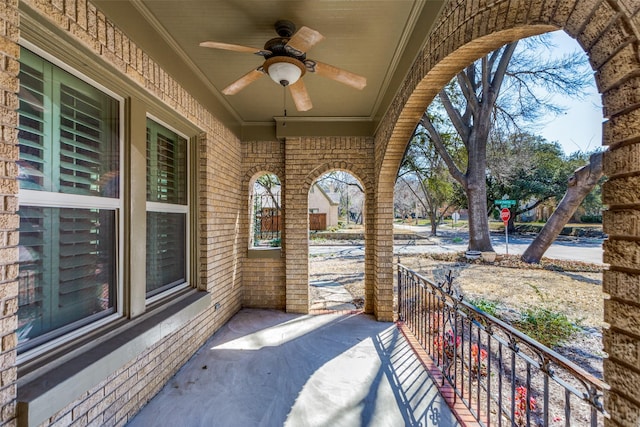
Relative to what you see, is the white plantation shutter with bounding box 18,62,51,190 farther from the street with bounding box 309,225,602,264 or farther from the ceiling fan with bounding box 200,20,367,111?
the street with bounding box 309,225,602,264

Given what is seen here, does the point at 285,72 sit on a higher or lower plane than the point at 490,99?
lower

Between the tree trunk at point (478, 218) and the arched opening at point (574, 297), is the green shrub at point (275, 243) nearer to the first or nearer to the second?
the arched opening at point (574, 297)

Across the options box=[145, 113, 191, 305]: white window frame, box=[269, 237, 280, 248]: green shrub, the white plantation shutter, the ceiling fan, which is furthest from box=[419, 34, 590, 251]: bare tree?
the white plantation shutter

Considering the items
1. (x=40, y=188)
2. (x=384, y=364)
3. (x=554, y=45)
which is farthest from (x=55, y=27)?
(x=554, y=45)

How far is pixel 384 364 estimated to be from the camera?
8.91 ft

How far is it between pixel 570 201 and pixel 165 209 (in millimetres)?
9073

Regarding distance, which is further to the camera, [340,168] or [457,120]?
[457,120]

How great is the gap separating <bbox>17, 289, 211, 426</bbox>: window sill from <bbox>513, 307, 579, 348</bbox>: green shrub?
3.96 metres

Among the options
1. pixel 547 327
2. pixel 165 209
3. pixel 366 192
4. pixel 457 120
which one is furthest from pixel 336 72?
pixel 457 120

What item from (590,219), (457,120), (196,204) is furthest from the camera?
(590,219)

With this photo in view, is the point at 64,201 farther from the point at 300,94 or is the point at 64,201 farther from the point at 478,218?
the point at 478,218

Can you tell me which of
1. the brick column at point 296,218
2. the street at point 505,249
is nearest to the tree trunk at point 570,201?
the street at point 505,249

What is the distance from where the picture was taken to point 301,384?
241 centimetres

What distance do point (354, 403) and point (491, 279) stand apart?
215 inches
